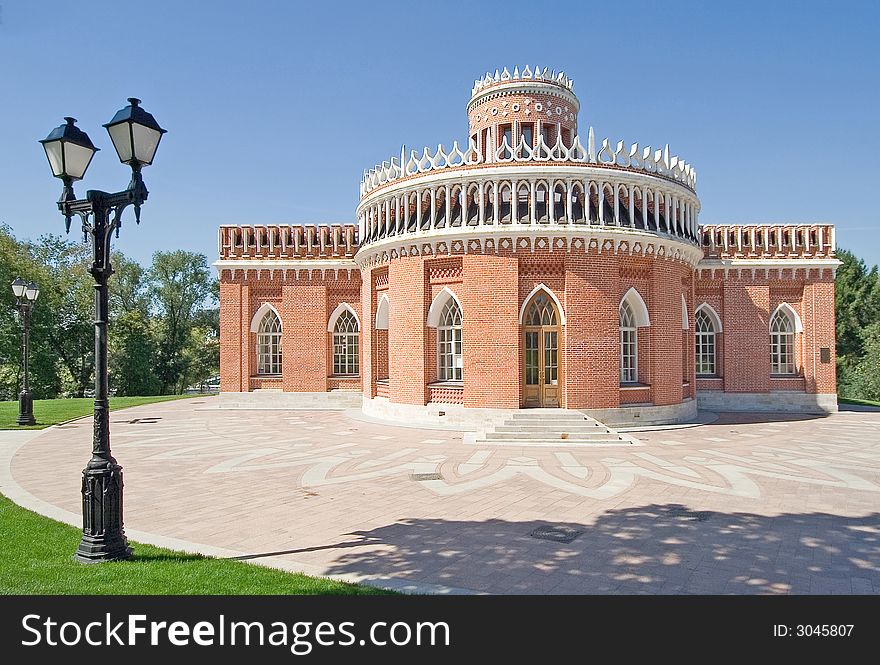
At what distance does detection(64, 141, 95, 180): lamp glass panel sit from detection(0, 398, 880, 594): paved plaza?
189 inches

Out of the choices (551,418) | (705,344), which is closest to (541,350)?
(551,418)

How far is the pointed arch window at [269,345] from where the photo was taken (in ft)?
87.5

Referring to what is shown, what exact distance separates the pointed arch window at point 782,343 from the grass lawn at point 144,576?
23.7m

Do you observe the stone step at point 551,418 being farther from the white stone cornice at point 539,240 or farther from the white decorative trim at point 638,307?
the white stone cornice at point 539,240

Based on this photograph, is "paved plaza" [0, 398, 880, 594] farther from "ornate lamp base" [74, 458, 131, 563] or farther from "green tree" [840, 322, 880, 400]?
"green tree" [840, 322, 880, 400]

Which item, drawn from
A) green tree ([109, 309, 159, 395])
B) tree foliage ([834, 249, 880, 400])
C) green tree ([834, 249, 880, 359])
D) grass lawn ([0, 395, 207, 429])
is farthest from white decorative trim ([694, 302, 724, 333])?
green tree ([109, 309, 159, 395])

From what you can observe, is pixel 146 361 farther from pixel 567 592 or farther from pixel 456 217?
pixel 567 592

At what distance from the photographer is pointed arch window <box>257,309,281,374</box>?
2666 cm

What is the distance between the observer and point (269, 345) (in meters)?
26.8

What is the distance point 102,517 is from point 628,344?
16.5m

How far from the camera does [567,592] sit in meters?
5.86

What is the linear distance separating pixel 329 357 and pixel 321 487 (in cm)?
1596
